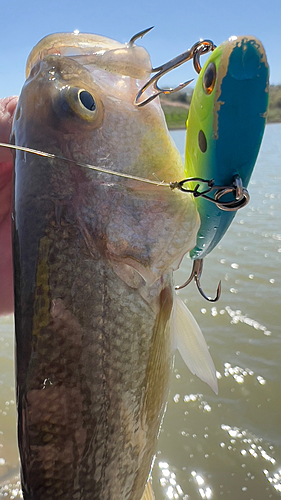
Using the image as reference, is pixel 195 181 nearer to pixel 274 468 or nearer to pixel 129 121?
pixel 129 121

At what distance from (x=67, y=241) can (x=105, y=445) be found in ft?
2.15

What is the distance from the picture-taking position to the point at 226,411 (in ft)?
10.7

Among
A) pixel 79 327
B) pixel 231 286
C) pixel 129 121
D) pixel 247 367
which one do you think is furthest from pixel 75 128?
pixel 231 286

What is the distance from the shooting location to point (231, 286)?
17.6ft

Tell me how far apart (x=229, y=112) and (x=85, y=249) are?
1.80 feet

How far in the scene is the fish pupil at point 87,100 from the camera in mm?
1125

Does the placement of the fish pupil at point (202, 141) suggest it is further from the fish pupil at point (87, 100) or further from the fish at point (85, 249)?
the fish pupil at point (87, 100)

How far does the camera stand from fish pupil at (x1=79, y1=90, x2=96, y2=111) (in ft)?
3.69

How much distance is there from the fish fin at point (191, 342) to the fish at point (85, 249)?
17 cm

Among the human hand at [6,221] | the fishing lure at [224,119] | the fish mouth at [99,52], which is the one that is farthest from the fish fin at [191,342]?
the human hand at [6,221]

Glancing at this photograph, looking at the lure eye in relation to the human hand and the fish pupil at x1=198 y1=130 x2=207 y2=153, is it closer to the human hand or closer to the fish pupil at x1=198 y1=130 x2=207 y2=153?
the fish pupil at x1=198 y1=130 x2=207 y2=153


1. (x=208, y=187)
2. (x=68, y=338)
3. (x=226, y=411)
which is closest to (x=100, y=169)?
(x=208, y=187)

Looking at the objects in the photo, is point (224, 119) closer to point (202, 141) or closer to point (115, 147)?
point (202, 141)

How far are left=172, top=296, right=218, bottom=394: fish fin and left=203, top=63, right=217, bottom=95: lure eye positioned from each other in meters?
0.68
